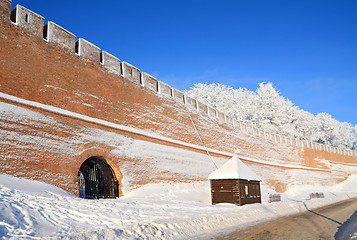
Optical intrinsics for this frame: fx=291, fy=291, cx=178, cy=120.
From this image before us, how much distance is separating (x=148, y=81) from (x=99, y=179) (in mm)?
5501

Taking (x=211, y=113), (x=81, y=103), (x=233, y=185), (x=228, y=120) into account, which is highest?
(x=211, y=113)

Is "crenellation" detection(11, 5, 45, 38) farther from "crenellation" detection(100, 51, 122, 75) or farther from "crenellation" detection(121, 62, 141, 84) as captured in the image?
"crenellation" detection(121, 62, 141, 84)

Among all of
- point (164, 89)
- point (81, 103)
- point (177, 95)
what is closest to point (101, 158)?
point (81, 103)

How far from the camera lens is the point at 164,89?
613 inches

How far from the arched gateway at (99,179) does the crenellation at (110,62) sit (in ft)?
13.0

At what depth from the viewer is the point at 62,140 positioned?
379 inches

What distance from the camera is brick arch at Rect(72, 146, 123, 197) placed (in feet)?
32.1

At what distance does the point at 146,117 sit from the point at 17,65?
5981mm

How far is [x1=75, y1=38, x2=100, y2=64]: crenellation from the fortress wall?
0.03 metres

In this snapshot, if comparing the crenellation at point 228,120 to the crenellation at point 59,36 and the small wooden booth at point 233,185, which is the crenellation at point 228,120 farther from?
the crenellation at point 59,36

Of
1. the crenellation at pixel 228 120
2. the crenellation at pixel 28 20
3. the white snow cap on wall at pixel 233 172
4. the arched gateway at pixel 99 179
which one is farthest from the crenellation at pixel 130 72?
the crenellation at pixel 228 120

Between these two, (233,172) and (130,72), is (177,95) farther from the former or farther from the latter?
(233,172)

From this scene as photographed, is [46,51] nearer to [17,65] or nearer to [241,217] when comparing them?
[17,65]

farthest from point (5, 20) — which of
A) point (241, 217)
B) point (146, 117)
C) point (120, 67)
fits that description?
point (241, 217)
